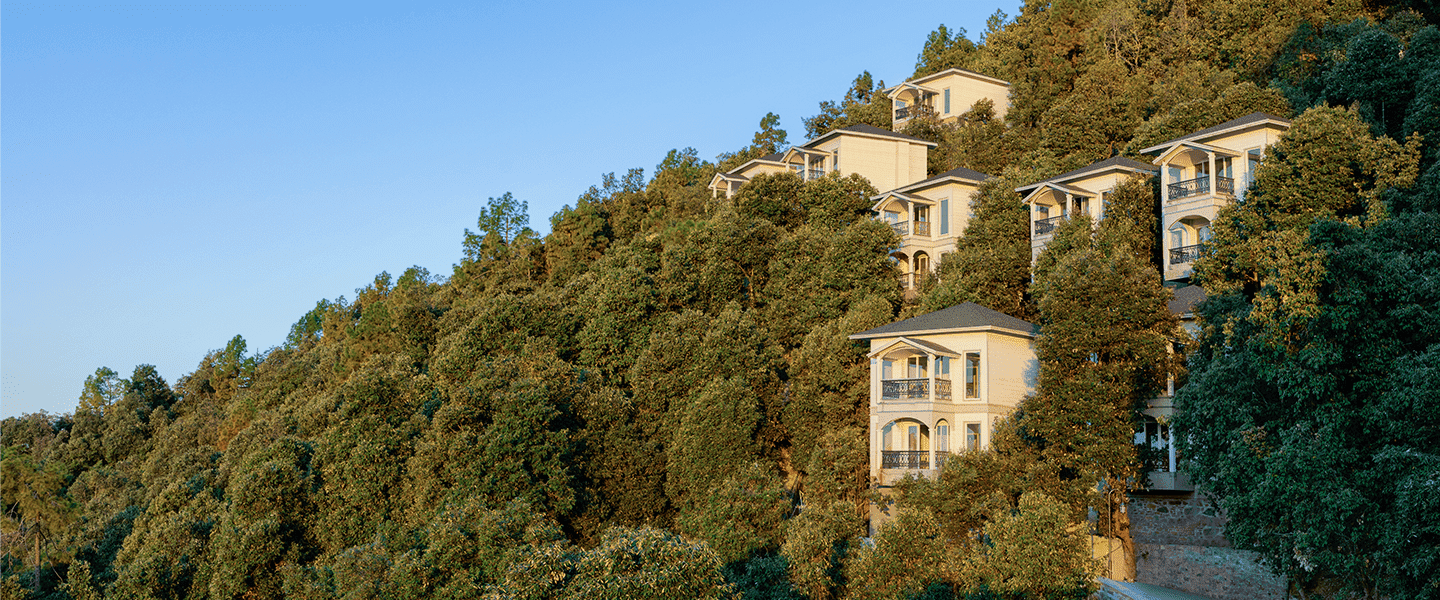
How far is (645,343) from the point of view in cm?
4853

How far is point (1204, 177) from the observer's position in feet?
130

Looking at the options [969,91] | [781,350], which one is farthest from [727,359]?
[969,91]

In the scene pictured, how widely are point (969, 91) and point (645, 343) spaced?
28104mm

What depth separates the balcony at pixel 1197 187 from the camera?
1556 inches

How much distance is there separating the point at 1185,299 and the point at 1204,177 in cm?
598

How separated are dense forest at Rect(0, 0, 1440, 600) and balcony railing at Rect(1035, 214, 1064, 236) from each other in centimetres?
151

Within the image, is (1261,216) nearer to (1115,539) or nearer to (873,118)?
(1115,539)

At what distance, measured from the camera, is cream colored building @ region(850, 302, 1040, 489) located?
37956mm

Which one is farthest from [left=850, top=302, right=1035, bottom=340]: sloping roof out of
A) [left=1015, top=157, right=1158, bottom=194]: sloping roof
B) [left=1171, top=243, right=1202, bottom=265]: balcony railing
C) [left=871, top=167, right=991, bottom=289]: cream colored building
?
[left=871, top=167, right=991, bottom=289]: cream colored building

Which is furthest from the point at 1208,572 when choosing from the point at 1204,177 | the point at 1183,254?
the point at 1204,177

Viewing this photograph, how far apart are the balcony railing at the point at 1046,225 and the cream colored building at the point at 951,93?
23.2 metres

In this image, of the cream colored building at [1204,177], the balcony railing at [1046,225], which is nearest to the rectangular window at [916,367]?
the balcony railing at [1046,225]

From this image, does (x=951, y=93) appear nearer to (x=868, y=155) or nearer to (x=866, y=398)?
(x=868, y=155)

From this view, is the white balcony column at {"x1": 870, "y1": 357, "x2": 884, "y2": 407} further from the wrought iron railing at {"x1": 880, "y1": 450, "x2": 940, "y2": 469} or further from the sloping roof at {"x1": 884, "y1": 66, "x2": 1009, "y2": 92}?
the sloping roof at {"x1": 884, "y1": 66, "x2": 1009, "y2": 92}
